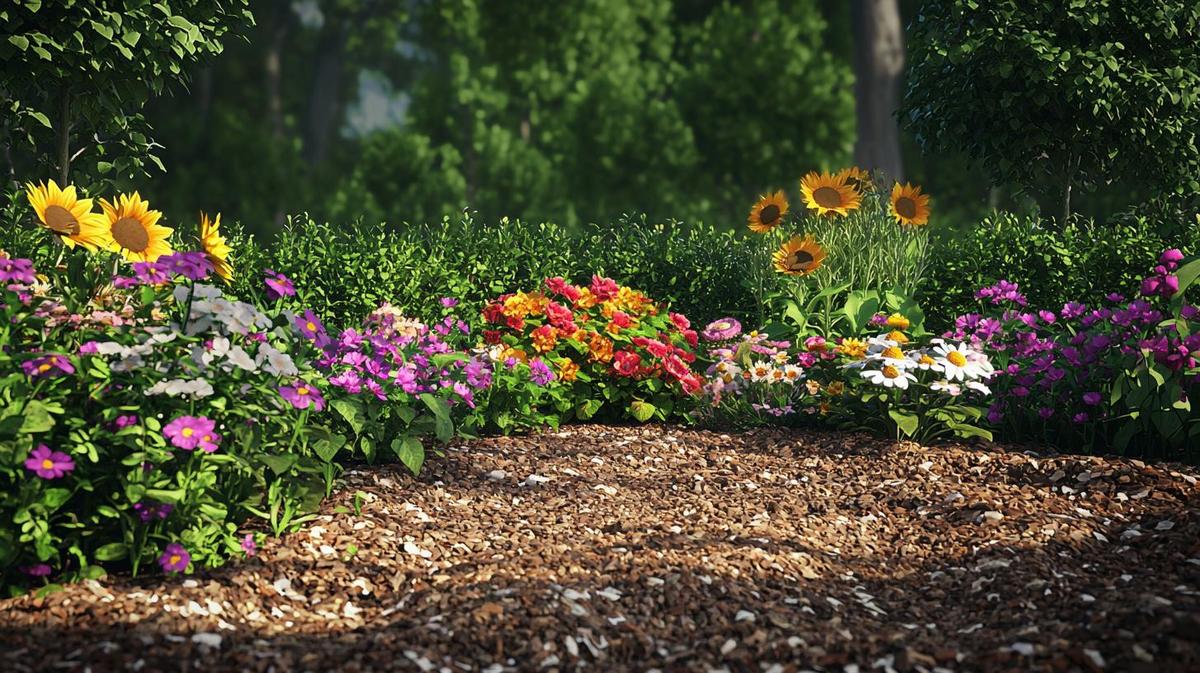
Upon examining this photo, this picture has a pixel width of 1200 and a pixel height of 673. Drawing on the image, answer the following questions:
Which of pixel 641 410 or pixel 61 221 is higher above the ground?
pixel 61 221

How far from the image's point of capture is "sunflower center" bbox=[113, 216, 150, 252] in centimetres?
387

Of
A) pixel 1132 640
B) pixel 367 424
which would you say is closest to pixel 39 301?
pixel 367 424

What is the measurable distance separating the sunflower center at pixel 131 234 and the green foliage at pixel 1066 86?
16.0 feet

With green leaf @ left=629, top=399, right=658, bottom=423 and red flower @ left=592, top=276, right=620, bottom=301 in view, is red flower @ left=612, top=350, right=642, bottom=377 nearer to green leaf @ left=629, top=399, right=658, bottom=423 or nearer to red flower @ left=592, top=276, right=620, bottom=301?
green leaf @ left=629, top=399, right=658, bottom=423

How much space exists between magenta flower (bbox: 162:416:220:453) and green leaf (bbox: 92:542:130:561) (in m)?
0.34

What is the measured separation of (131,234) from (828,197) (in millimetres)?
3767

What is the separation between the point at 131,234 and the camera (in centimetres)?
390

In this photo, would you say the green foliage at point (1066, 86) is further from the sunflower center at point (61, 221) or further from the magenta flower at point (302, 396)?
the sunflower center at point (61, 221)

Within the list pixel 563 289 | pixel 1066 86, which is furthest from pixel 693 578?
pixel 1066 86

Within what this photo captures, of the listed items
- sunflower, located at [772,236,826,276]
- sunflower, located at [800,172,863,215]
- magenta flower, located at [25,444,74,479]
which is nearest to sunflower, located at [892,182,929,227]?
sunflower, located at [800,172,863,215]

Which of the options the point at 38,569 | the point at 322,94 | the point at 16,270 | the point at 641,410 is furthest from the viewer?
the point at 322,94

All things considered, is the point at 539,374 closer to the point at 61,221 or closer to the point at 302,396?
the point at 302,396

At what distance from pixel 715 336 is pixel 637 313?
19.7 inches

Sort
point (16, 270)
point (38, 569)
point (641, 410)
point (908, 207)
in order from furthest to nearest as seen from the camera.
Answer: point (908, 207) < point (641, 410) < point (16, 270) < point (38, 569)
